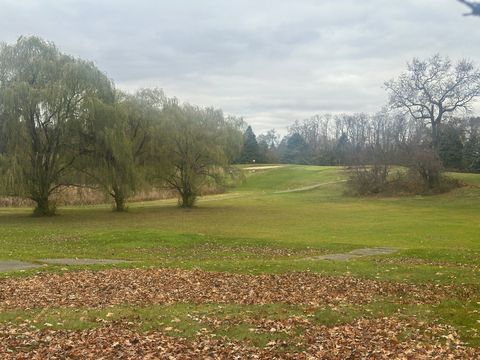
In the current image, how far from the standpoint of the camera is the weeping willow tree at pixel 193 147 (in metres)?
49.0

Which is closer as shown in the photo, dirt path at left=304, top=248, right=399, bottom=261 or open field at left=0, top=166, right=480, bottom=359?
open field at left=0, top=166, right=480, bottom=359

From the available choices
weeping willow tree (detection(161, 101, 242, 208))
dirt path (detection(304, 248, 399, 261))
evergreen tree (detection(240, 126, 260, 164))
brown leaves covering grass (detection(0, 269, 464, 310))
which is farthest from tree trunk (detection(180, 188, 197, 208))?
evergreen tree (detection(240, 126, 260, 164))

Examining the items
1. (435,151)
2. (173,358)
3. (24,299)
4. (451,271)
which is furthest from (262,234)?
(435,151)

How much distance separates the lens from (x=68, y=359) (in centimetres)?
757

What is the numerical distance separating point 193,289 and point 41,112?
3005 cm

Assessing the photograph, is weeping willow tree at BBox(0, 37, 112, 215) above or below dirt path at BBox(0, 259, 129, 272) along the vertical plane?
above

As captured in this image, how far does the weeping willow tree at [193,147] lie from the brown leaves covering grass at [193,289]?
34669mm

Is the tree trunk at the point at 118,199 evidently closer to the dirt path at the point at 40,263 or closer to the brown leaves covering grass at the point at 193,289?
the dirt path at the point at 40,263

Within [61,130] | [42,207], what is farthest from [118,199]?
[61,130]

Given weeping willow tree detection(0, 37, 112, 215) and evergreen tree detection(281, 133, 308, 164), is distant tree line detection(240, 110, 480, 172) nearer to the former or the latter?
evergreen tree detection(281, 133, 308, 164)

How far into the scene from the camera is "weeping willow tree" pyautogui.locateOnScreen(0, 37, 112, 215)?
36.7m

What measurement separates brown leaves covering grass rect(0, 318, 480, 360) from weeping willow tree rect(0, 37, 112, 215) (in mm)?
30225

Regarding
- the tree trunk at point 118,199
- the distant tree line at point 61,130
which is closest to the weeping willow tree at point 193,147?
the distant tree line at point 61,130

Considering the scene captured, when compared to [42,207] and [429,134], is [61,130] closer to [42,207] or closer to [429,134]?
[42,207]
